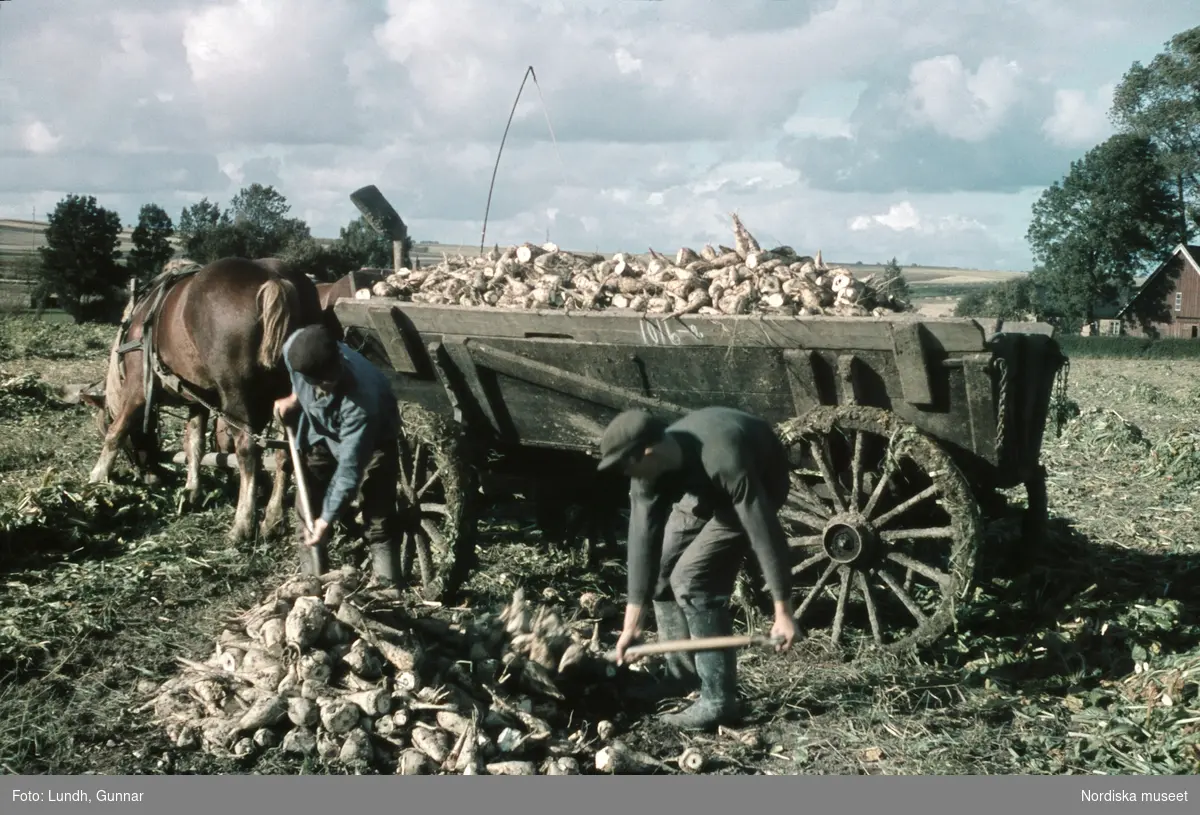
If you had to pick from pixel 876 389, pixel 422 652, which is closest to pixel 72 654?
pixel 422 652

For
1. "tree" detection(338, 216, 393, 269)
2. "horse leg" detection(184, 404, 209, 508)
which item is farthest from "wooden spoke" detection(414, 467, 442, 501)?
"tree" detection(338, 216, 393, 269)

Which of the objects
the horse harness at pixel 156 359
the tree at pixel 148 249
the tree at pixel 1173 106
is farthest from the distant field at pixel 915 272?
the horse harness at pixel 156 359

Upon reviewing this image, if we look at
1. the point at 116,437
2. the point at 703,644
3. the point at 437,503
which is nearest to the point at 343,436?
the point at 437,503

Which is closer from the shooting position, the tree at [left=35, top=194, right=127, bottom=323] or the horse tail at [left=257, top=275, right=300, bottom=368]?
the horse tail at [left=257, top=275, right=300, bottom=368]

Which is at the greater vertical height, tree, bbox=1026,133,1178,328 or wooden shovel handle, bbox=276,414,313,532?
tree, bbox=1026,133,1178,328

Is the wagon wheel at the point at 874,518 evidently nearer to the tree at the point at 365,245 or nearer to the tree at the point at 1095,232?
the tree at the point at 365,245

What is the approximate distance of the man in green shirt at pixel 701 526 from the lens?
4125 mm

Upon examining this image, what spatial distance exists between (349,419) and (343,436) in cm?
9

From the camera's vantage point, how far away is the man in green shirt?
13.5 ft

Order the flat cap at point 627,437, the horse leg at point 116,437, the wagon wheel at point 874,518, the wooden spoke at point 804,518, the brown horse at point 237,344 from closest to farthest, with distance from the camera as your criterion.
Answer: the flat cap at point 627,437
the wagon wheel at point 874,518
the wooden spoke at point 804,518
the brown horse at point 237,344
the horse leg at point 116,437

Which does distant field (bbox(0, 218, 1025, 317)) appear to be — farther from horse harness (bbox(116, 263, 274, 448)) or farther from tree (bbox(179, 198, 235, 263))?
horse harness (bbox(116, 263, 274, 448))

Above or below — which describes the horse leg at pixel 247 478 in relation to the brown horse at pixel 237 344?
below

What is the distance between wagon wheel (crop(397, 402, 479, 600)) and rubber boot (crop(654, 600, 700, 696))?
1.43m

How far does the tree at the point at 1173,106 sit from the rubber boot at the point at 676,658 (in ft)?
86.8
